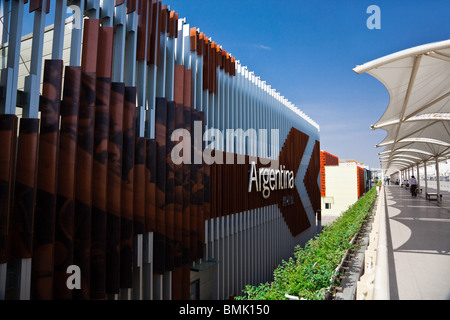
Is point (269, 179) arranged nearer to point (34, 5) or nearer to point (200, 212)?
point (200, 212)

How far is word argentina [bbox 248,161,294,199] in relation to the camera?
862 cm

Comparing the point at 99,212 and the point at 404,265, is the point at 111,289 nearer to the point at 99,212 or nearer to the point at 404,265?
the point at 99,212

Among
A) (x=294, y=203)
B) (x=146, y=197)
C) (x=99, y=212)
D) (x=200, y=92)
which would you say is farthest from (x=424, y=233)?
(x=99, y=212)

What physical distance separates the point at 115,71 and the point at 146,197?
200 cm

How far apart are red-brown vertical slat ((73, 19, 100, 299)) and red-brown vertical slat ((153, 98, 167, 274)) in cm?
128

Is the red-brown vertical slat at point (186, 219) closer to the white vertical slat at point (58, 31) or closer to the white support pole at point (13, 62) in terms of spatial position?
the white vertical slat at point (58, 31)

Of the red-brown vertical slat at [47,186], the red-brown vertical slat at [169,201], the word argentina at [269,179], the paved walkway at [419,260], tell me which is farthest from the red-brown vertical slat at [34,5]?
the word argentina at [269,179]

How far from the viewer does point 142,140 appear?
441 cm

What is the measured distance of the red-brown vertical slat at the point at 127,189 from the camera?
4.08 m

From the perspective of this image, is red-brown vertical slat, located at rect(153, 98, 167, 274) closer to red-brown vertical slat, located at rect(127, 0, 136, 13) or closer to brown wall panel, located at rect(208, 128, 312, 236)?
brown wall panel, located at rect(208, 128, 312, 236)

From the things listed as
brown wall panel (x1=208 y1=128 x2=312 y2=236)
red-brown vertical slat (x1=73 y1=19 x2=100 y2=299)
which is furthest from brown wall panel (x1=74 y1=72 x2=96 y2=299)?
brown wall panel (x1=208 y1=128 x2=312 y2=236)

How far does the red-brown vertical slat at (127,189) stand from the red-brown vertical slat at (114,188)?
151mm

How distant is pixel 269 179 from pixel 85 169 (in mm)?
6921

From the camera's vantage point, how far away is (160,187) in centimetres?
475
